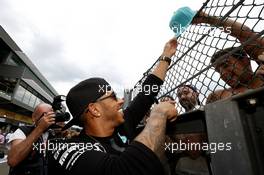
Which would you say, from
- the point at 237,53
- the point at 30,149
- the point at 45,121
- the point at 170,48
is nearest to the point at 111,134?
the point at 170,48

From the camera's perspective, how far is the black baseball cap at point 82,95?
1874 mm

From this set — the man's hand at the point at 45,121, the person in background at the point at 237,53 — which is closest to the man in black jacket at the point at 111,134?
the person in background at the point at 237,53

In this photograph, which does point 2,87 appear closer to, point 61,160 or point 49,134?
point 49,134

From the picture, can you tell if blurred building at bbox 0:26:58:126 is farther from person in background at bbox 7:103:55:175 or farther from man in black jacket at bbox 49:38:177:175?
man in black jacket at bbox 49:38:177:175

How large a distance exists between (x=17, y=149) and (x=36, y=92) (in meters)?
43.0

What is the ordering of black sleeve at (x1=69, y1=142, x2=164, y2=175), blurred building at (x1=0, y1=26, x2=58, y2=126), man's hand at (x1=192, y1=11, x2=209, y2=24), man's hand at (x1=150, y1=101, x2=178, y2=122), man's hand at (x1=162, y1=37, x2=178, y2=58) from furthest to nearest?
blurred building at (x1=0, y1=26, x2=58, y2=126) → man's hand at (x1=162, y1=37, x2=178, y2=58) → man's hand at (x1=192, y1=11, x2=209, y2=24) → man's hand at (x1=150, y1=101, x2=178, y2=122) → black sleeve at (x1=69, y1=142, x2=164, y2=175)

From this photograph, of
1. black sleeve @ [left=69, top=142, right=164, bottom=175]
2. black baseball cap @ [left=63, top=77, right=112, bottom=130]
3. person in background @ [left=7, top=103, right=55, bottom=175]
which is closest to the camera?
black sleeve @ [left=69, top=142, right=164, bottom=175]

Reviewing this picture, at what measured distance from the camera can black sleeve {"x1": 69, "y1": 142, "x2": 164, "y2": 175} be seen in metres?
1.22

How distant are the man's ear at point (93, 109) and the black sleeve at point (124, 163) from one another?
0.49 metres

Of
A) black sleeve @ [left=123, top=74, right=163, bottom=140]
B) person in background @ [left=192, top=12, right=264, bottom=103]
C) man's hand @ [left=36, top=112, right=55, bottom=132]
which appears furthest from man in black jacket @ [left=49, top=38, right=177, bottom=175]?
man's hand @ [left=36, top=112, right=55, bottom=132]

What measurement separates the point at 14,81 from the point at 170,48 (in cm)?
3300

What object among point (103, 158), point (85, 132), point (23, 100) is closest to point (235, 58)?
point (103, 158)

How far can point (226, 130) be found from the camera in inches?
36.3

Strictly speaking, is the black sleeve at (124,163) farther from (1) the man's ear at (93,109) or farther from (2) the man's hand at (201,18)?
(2) the man's hand at (201,18)
